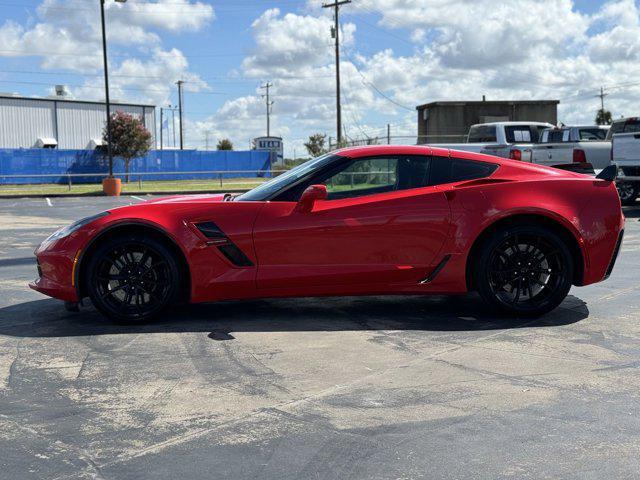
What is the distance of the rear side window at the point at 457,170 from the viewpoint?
560 cm

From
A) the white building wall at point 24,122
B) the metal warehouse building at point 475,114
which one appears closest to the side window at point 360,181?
the metal warehouse building at point 475,114

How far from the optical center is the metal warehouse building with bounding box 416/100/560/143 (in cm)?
3241

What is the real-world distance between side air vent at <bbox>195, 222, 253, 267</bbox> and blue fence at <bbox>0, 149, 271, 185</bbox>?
33768 mm

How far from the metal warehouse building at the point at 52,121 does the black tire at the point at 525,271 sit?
172 feet

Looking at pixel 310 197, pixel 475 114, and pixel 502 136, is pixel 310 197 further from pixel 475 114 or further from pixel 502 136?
pixel 475 114

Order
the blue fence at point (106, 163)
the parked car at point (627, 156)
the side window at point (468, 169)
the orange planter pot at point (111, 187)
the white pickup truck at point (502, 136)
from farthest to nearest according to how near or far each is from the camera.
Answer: the blue fence at point (106, 163) → the orange planter pot at point (111, 187) → the white pickup truck at point (502, 136) → the parked car at point (627, 156) → the side window at point (468, 169)

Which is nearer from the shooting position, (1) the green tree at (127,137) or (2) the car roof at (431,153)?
(2) the car roof at (431,153)

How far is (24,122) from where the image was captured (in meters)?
55.2

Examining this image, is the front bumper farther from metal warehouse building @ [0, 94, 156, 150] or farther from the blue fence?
metal warehouse building @ [0, 94, 156, 150]

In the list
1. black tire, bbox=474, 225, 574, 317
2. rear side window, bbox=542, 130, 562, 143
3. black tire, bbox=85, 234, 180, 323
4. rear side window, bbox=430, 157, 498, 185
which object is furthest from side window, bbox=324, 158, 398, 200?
rear side window, bbox=542, 130, 562, 143

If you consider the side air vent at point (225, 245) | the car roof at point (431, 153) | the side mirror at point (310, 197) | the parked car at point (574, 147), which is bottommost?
the side air vent at point (225, 245)

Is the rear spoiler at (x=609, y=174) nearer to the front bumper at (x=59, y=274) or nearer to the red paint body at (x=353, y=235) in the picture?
the red paint body at (x=353, y=235)

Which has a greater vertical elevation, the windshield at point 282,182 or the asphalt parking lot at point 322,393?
the windshield at point 282,182

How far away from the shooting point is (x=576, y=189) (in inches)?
220
